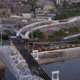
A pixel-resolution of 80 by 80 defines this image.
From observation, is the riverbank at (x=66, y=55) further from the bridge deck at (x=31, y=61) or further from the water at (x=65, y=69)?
the bridge deck at (x=31, y=61)

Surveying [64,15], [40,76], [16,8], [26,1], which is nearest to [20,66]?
[40,76]

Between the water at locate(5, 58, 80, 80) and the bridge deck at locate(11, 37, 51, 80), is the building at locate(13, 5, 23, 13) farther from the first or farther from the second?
the water at locate(5, 58, 80, 80)

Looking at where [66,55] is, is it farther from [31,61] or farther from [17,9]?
[17,9]

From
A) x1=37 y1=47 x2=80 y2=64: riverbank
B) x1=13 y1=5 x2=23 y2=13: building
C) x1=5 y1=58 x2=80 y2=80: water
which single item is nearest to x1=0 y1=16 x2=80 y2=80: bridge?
x1=5 y1=58 x2=80 y2=80: water

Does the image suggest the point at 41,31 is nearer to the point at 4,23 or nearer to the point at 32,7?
the point at 4,23

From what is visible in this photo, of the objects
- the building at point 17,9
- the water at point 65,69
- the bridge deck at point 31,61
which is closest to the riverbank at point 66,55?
the water at point 65,69

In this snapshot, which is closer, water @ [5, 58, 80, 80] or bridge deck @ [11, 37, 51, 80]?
bridge deck @ [11, 37, 51, 80]

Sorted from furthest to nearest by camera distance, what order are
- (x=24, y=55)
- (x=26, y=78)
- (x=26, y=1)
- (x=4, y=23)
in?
1. (x=26, y=1)
2. (x=4, y=23)
3. (x=24, y=55)
4. (x=26, y=78)

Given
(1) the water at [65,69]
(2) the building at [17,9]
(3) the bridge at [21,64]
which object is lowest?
(1) the water at [65,69]
